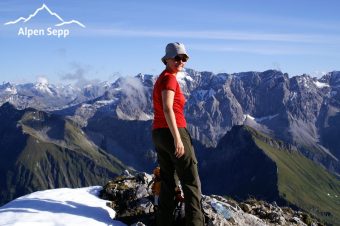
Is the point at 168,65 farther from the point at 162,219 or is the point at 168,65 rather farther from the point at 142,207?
the point at 142,207

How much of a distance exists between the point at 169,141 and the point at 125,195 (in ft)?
25.1

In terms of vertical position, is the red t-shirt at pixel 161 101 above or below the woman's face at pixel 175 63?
below

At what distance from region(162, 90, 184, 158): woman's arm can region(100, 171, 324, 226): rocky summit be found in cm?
375

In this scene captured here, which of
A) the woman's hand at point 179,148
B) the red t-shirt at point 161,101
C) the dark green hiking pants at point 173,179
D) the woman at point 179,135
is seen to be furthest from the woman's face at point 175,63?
the woman's hand at point 179,148

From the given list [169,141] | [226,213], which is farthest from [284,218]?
[169,141]

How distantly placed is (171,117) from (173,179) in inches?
116

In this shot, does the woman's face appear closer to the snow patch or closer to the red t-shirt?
the red t-shirt

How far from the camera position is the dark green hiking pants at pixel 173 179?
15.6 metres

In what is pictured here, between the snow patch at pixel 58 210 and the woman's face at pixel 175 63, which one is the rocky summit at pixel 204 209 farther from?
the woman's face at pixel 175 63

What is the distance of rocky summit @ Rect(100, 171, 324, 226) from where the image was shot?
19.5 meters

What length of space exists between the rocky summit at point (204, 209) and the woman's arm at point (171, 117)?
3.75 m

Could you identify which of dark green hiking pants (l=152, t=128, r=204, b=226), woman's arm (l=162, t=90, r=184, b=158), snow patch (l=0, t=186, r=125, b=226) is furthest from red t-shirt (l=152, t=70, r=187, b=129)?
snow patch (l=0, t=186, r=125, b=226)

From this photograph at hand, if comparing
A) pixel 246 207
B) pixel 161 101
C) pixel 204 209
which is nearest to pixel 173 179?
pixel 161 101

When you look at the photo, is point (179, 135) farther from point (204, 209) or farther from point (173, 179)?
point (204, 209)
